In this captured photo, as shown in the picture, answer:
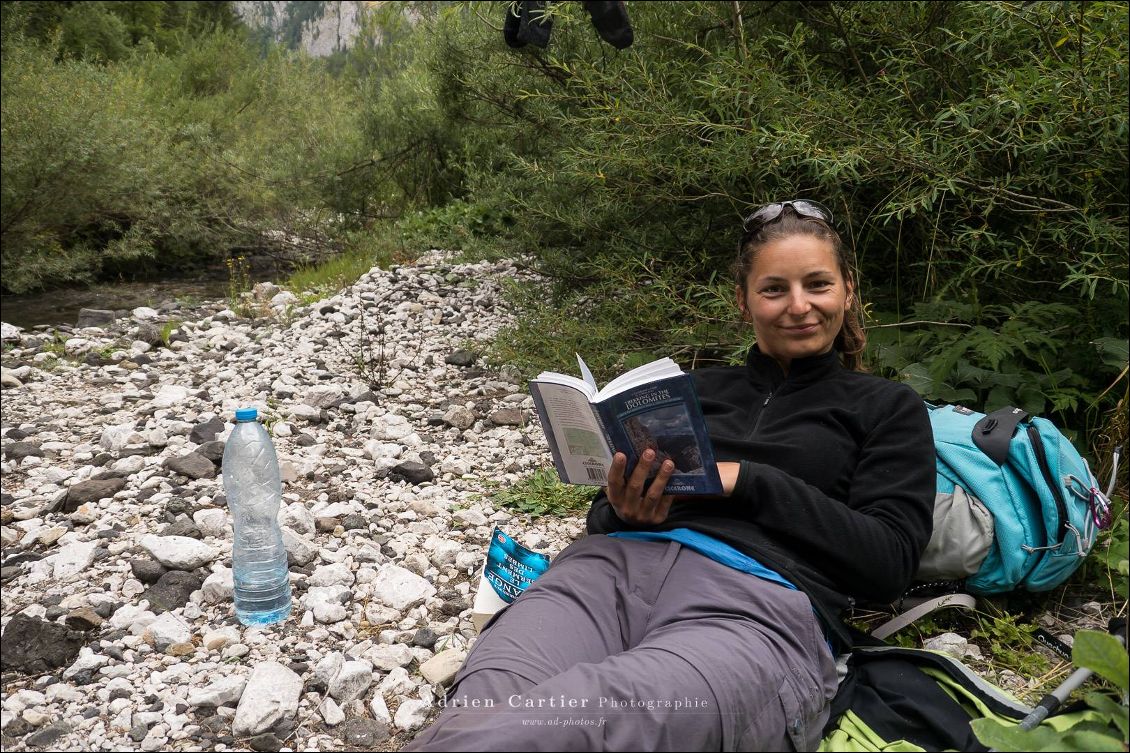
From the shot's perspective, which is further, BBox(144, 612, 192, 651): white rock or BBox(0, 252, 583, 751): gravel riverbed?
BBox(144, 612, 192, 651): white rock

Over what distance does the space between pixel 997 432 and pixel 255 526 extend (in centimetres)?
231

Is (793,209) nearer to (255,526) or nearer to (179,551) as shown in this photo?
(255,526)

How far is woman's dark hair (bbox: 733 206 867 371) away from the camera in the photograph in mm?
2309

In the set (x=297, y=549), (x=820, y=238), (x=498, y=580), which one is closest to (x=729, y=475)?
(x=820, y=238)

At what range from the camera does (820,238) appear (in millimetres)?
2297

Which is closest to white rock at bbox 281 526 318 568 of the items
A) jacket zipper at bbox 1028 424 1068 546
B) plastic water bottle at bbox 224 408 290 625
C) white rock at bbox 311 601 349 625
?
plastic water bottle at bbox 224 408 290 625

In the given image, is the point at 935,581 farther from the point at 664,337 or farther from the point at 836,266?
the point at 664,337

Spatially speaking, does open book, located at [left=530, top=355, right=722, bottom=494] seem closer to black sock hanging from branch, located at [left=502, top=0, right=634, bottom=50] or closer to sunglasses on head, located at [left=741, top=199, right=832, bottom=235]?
sunglasses on head, located at [left=741, top=199, right=832, bottom=235]

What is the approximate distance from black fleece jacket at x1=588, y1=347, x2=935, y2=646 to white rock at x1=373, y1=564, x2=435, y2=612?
2.75 ft

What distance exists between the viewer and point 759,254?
2324mm

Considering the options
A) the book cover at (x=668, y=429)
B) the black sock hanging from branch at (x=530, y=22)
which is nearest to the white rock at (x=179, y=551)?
the book cover at (x=668, y=429)

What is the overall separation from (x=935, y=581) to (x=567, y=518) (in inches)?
58.2

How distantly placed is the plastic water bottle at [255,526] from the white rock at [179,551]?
0.22 meters

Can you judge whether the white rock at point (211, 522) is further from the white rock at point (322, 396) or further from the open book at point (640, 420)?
the open book at point (640, 420)
